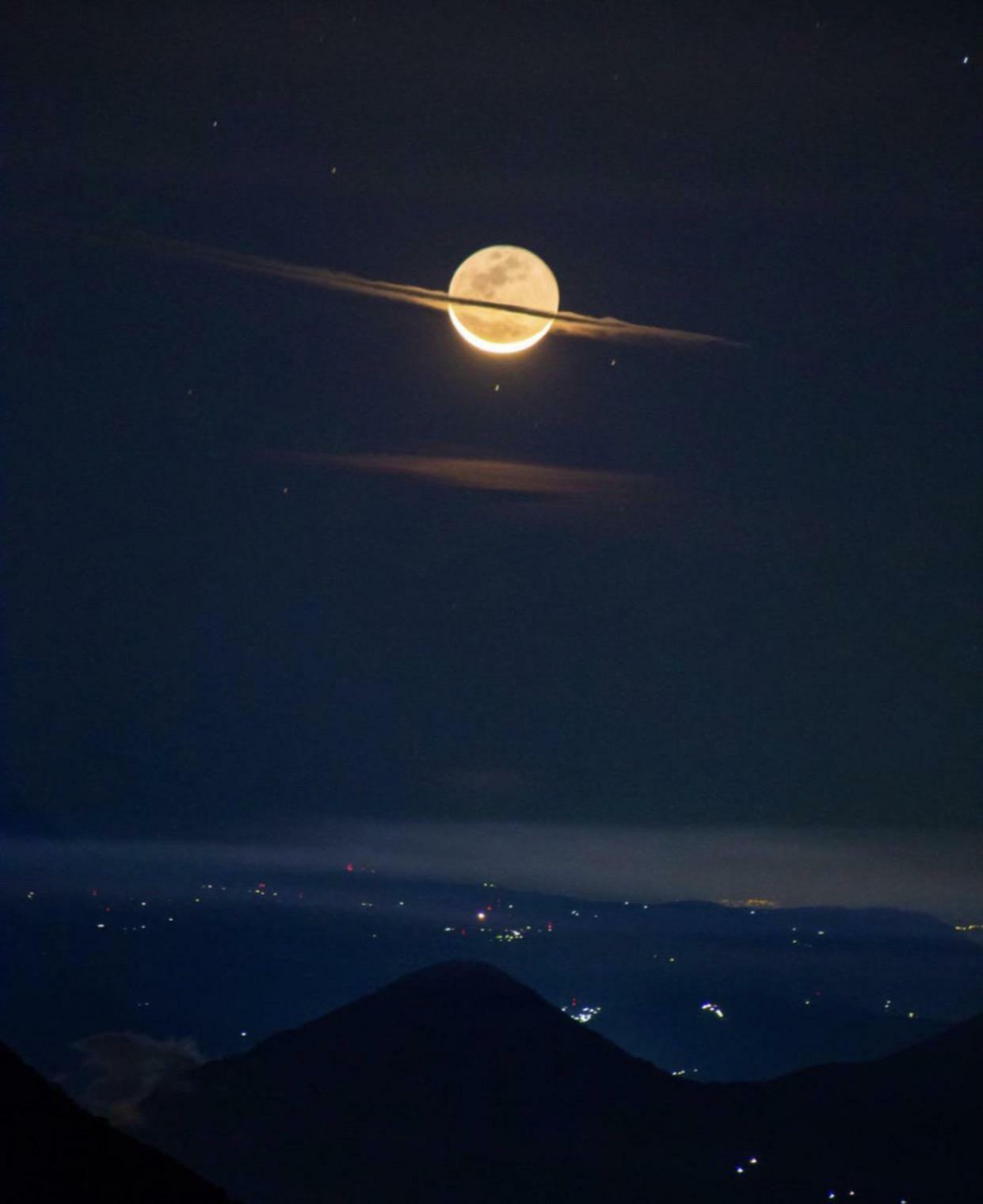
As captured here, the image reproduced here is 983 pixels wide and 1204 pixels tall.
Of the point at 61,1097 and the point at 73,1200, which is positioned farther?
the point at 61,1097

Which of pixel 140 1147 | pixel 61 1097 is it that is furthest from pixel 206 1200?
pixel 61 1097

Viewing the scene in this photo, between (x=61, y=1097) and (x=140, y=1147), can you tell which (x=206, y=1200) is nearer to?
(x=140, y=1147)

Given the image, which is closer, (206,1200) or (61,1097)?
(206,1200)

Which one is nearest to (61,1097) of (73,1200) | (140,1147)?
(140,1147)

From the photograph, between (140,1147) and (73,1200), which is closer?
(73,1200)

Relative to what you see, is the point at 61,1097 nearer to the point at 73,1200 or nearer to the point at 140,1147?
the point at 140,1147
